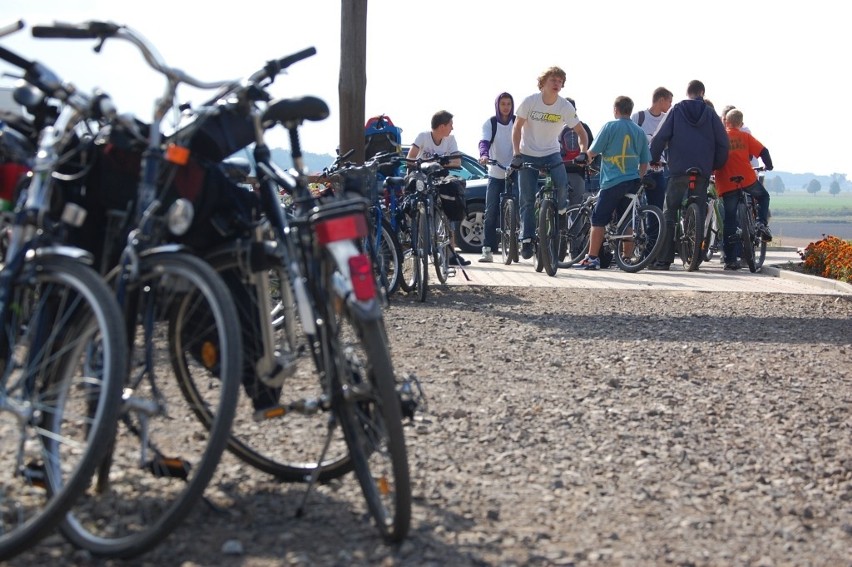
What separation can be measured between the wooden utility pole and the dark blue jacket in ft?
10.9

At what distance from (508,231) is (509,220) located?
19cm

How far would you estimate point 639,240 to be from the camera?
13.6m

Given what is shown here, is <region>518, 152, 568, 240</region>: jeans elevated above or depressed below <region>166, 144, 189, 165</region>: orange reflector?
above

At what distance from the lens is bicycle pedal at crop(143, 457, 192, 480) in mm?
3865

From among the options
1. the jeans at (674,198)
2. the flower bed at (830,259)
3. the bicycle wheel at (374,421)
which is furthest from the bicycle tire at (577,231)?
the bicycle wheel at (374,421)

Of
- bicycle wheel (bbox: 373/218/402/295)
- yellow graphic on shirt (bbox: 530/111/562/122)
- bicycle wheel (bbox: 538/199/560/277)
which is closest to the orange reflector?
bicycle wheel (bbox: 373/218/402/295)

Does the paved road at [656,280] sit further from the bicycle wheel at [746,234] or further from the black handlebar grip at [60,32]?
the black handlebar grip at [60,32]

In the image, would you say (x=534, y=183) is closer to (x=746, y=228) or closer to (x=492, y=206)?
(x=492, y=206)

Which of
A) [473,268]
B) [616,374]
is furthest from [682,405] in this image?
[473,268]

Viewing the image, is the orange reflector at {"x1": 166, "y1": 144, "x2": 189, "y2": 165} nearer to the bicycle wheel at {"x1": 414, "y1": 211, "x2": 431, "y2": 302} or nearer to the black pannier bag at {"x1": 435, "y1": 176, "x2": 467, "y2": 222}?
the bicycle wheel at {"x1": 414, "y1": 211, "x2": 431, "y2": 302}

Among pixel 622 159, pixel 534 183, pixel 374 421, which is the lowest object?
pixel 374 421

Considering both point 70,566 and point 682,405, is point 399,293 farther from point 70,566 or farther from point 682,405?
point 70,566

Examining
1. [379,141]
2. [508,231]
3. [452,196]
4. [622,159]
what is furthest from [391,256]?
[508,231]

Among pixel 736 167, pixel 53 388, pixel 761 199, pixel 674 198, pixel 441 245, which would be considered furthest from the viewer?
pixel 761 199
